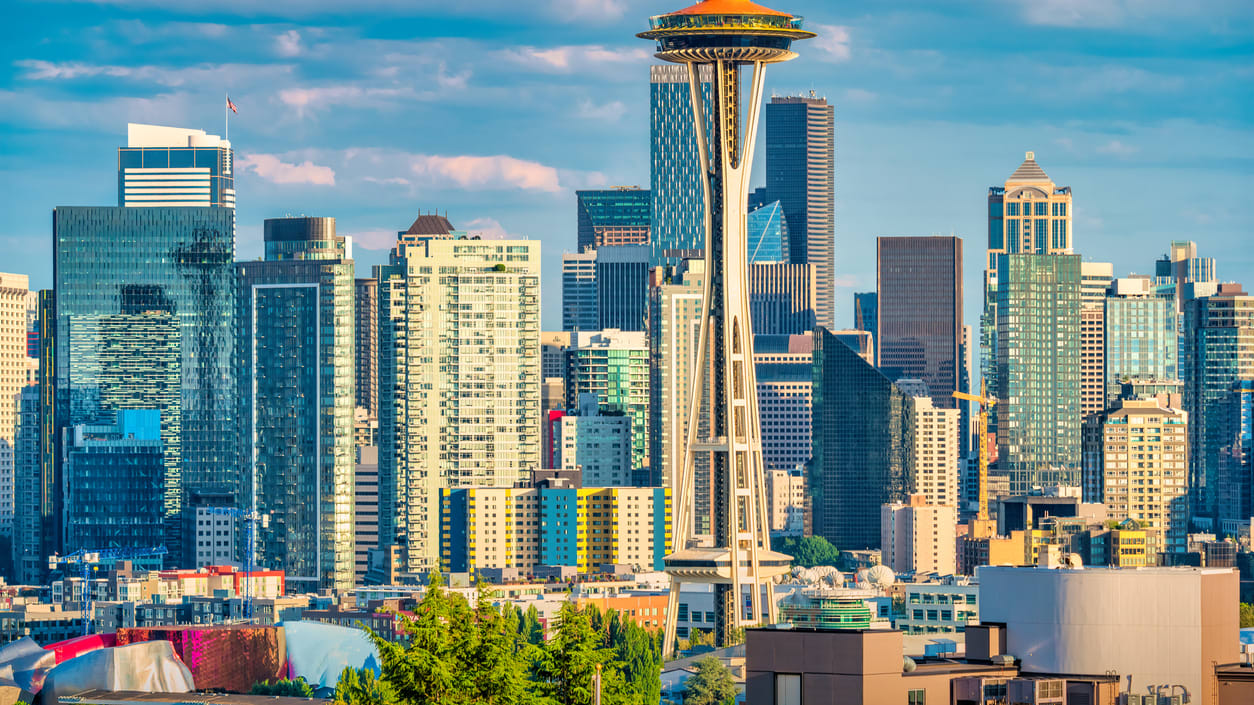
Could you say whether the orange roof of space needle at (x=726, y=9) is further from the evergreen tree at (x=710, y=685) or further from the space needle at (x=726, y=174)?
the evergreen tree at (x=710, y=685)

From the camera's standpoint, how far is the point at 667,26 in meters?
188

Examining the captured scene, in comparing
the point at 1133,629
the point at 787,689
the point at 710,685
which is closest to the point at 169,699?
the point at 787,689

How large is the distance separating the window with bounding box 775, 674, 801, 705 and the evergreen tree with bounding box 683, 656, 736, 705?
3168 inches

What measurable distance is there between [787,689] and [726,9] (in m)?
119

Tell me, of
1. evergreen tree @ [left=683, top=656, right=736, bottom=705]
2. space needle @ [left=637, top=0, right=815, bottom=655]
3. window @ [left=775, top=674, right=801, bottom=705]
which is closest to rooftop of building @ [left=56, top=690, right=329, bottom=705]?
window @ [left=775, top=674, right=801, bottom=705]

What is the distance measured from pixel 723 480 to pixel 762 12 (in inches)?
1386

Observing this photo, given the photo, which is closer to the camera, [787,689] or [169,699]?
[787,689]

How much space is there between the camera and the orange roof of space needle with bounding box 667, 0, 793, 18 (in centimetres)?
18650

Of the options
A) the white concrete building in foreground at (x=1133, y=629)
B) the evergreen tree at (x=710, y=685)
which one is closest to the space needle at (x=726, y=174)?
the evergreen tree at (x=710, y=685)

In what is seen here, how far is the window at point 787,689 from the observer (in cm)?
7294

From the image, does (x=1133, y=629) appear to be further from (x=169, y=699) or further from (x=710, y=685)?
(x=710, y=685)

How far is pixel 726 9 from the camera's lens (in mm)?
187250

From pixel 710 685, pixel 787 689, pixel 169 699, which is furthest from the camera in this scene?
pixel 710 685

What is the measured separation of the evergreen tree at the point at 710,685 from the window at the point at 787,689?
80461 mm
